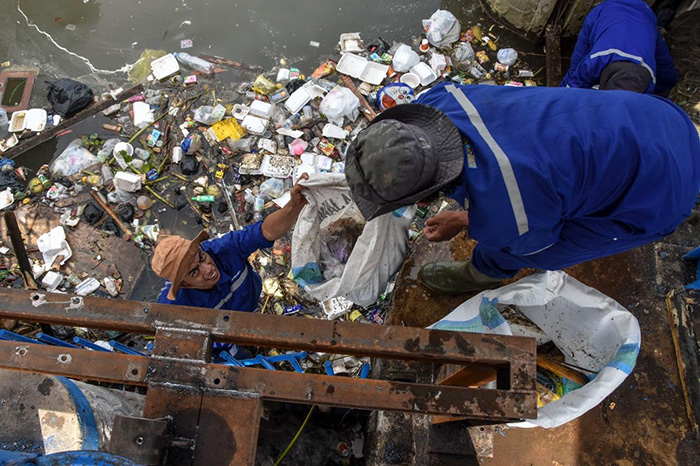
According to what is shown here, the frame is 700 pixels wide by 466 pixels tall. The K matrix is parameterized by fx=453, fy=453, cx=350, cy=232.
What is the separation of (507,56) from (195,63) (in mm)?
3260

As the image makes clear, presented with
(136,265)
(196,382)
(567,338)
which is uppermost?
(196,382)

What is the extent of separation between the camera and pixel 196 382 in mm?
1340

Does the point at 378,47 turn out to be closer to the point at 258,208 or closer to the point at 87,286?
the point at 258,208

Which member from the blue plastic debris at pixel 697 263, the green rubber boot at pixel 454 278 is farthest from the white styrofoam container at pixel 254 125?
the blue plastic debris at pixel 697 263

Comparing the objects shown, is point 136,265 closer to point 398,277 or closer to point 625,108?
point 398,277

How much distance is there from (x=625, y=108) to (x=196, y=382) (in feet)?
6.39

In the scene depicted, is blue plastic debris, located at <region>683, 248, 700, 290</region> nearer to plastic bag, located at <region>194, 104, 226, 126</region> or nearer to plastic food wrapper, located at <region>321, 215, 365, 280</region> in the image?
plastic food wrapper, located at <region>321, 215, 365, 280</region>

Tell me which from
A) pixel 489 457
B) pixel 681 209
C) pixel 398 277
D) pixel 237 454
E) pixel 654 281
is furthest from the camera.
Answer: pixel 398 277

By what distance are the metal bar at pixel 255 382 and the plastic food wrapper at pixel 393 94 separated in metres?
3.43

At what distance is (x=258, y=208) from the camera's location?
4098mm

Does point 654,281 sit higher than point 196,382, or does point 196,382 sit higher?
point 196,382

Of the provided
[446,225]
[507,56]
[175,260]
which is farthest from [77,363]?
[507,56]

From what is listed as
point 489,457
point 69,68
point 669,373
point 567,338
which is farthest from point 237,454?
point 69,68

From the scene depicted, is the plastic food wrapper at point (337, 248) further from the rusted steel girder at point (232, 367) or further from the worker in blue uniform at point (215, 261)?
the rusted steel girder at point (232, 367)
